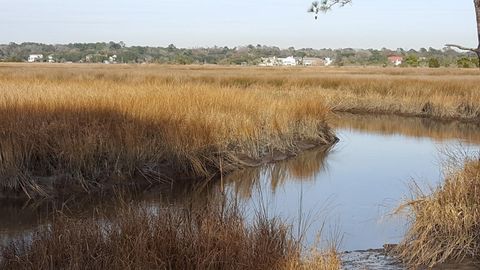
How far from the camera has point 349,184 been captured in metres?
10.5

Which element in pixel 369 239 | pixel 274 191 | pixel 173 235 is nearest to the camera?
pixel 173 235

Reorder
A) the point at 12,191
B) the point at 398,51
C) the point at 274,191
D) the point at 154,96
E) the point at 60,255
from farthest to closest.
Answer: the point at 398,51, the point at 154,96, the point at 274,191, the point at 12,191, the point at 60,255

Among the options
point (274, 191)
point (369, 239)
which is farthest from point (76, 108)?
point (369, 239)

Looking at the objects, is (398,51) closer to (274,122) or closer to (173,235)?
(274,122)

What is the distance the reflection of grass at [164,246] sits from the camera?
4398 millimetres

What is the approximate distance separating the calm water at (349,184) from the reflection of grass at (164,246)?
4.02 feet

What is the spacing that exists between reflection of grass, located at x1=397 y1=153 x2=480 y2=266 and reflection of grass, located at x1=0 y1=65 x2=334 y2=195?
14.7 ft

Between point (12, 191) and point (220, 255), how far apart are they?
470cm

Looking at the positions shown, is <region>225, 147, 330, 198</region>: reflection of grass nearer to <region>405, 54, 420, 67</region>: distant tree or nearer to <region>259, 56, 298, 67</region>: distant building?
<region>405, 54, 420, 67</region>: distant tree

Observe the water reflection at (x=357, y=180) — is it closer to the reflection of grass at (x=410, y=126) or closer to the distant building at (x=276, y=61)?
the reflection of grass at (x=410, y=126)

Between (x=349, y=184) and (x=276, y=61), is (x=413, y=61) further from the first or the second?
(x=349, y=184)

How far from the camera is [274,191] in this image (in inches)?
368

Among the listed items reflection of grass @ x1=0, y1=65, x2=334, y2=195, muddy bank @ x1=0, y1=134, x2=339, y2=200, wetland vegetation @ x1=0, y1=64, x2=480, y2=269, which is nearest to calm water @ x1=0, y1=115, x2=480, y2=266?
wetland vegetation @ x1=0, y1=64, x2=480, y2=269

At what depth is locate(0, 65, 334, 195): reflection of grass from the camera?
855 cm
